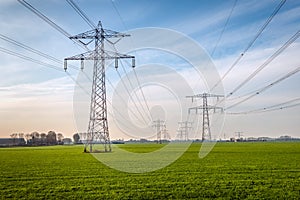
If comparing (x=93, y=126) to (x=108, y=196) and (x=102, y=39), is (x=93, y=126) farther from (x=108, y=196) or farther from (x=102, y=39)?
(x=108, y=196)

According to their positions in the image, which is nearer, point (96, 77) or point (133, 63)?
point (133, 63)

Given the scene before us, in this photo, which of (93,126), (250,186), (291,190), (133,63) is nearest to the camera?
(291,190)

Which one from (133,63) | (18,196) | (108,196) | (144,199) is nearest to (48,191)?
(18,196)

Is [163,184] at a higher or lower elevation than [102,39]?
lower

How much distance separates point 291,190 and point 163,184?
6.02 metres

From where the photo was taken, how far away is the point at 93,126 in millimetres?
44719

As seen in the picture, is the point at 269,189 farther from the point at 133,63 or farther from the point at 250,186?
the point at 133,63

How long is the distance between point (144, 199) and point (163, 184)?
4.16 metres

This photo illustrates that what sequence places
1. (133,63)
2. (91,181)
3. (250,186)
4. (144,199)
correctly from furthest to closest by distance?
(133,63)
(91,181)
(250,186)
(144,199)

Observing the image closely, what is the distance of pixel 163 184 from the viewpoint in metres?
19.1

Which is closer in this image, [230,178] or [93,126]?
[230,178]

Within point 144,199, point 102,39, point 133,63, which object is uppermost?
point 102,39

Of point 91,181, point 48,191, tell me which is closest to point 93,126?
point 91,181

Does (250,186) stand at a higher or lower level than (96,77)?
lower
